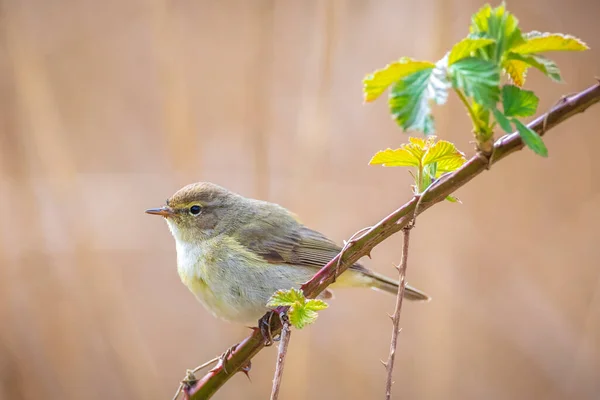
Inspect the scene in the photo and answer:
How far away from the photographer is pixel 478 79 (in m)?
0.84

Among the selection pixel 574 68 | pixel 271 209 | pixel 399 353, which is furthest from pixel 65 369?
pixel 574 68

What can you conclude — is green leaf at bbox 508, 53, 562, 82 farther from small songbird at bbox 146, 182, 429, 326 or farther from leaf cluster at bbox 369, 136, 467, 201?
small songbird at bbox 146, 182, 429, 326

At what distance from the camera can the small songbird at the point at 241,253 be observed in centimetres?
224

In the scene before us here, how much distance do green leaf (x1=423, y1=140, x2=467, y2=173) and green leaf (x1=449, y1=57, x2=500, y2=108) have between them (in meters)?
0.16

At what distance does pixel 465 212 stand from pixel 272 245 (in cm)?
179

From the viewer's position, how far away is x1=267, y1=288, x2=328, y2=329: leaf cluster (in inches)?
41.9

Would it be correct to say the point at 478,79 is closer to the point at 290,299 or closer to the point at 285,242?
the point at 290,299

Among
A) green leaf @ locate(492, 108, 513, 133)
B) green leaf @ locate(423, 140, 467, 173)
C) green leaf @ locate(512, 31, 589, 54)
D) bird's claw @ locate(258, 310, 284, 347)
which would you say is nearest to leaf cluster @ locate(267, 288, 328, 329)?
bird's claw @ locate(258, 310, 284, 347)

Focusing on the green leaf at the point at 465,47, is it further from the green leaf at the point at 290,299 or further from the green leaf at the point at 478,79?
the green leaf at the point at 290,299

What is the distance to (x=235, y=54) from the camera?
4957 millimetres

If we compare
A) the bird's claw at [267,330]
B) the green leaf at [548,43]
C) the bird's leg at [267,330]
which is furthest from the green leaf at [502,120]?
the bird's leg at [267,330]

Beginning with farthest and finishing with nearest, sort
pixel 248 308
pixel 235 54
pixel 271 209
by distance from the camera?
1. pixel 235 54
2. pixel 271 209
3. pixel 248 308

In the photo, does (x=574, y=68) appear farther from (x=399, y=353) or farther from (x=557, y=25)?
(x=399, y=353)

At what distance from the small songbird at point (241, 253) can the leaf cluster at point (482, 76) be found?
1387 millimetres
